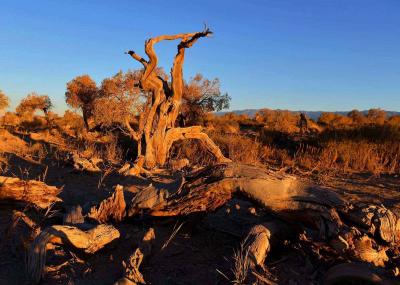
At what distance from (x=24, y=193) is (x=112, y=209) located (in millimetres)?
1292

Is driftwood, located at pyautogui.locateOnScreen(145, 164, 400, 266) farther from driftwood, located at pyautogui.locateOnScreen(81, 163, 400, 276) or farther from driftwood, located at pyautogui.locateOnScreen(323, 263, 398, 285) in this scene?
driftwood, located at pyautogui.locateOnScreen(323, 263, 398, 285)

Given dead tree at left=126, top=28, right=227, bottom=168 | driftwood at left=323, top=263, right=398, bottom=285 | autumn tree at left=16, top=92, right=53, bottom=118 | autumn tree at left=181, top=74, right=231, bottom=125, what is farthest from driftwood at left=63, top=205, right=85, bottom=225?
autumn tree at left=16, top=92, right=53, bottom=118

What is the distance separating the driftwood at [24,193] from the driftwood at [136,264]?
1.86 m

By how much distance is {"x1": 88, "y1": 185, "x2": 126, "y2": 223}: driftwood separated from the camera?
4945 mm

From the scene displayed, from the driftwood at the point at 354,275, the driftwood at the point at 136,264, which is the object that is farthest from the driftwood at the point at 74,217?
the driftwood at the point at 354,275

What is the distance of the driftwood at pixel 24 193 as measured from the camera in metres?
5.32

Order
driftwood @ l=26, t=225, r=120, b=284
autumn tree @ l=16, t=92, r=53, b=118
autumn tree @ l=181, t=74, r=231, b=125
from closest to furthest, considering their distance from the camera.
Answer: driftwood @ l=26, t=225, r=120, b=284
autumn tree @ l=181, t=74, r=231, b=125
autumn tree @ l=16, t=92, r=53, b=118

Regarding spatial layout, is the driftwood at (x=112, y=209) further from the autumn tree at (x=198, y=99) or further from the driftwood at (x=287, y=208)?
the autumn tree at (x=198, y=99)

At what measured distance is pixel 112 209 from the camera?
503 cm

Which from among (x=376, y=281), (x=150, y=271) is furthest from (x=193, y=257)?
(x=376, y=281)

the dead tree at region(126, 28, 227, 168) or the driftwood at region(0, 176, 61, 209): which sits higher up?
the dead tree at region(126, 28, 227, 168)

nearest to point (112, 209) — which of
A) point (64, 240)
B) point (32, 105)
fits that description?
point (64, 240)

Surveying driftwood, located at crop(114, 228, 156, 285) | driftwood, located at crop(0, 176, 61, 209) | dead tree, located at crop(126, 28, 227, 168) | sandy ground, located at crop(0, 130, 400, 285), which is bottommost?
sandy ground, located at crop(0, 130, 400, 285)

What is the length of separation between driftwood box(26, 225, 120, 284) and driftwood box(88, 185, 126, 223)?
67 centimetres
